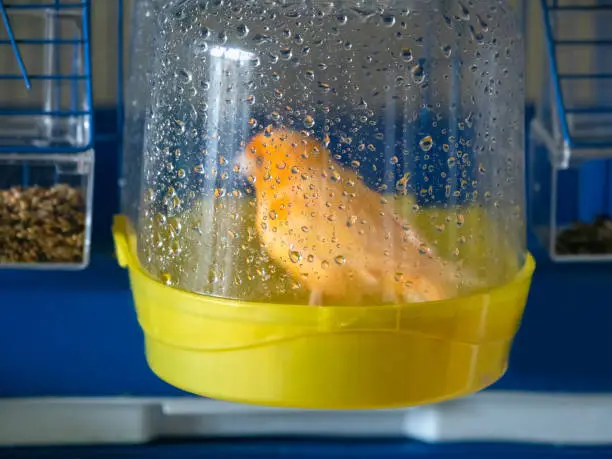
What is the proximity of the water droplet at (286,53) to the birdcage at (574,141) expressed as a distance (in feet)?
0.88

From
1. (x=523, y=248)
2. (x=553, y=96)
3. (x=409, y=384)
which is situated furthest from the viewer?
(x=553, y=96)

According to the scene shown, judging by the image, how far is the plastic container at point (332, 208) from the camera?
0.56m

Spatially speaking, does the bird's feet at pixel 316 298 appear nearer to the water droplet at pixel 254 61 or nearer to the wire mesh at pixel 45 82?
the water droplet at pixel 254 61

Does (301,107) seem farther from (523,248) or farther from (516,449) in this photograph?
(516,449)

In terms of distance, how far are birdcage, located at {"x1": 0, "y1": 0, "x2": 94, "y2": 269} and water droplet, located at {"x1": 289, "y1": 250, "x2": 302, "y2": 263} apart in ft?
0.76

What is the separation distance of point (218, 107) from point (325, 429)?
0.35 m

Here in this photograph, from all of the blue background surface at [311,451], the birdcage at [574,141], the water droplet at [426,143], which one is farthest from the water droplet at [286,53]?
the blue background surface at [311,451]

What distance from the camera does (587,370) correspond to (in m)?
0.78

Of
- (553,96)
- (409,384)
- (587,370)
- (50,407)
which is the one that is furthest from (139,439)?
(553,96)

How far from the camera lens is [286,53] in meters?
0.60

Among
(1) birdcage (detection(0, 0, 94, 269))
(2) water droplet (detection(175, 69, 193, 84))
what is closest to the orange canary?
(2) water droplet (detection(175, 69, 193, 84))

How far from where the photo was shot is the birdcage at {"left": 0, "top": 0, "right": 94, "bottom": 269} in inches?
28.5

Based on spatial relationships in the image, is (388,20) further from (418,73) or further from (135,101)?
(135,101)

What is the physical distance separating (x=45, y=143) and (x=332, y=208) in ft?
1.34
